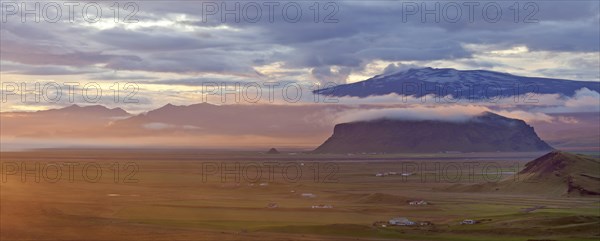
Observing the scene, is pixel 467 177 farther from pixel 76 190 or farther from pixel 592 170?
pixel 76 190

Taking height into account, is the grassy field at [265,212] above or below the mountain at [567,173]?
below

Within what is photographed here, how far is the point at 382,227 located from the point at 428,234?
5.92 metres

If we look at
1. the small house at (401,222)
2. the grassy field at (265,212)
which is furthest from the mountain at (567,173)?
the small house at (401,222)

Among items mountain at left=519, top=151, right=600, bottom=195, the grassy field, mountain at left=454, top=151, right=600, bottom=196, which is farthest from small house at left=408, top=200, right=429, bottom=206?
mountain at left=519, top=151, right=600, bottom=195

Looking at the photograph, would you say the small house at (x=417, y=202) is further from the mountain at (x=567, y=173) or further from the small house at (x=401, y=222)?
the mountain at (x=567, y=173)

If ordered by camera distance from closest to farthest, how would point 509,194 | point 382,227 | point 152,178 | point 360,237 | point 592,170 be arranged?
point 360,237, point 382,227, point 509,194, point 592,170, point 152,178

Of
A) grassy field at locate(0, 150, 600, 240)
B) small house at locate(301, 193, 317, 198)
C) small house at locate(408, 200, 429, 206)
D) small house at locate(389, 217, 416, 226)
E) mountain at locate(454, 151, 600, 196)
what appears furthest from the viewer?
mountain at locate(454, 151, 600, 196)

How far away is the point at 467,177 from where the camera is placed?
18150cm

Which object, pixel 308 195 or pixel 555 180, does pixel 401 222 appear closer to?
pixel 308 195

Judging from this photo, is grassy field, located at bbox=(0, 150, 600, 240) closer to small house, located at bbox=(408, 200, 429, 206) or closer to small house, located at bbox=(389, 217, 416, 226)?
small house, located at bbox=(408, 200, 429, 206)

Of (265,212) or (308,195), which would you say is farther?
(308,195)

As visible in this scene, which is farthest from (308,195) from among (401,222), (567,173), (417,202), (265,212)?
A: (567,173)

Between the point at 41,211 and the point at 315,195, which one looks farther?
the point at 315,195

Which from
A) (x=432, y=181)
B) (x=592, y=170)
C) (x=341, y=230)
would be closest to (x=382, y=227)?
(x=341, y=230)
